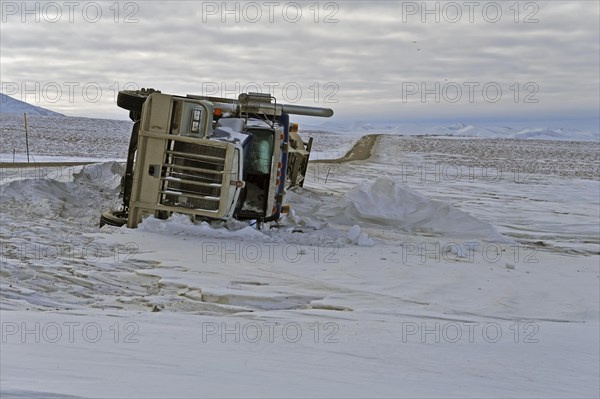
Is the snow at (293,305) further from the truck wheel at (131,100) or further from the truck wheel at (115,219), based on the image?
the truck wheel at (131,100)

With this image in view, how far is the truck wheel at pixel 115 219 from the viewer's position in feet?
35.5

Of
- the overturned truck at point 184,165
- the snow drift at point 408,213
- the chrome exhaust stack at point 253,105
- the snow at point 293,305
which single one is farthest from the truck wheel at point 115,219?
the snow drift at point 408,213

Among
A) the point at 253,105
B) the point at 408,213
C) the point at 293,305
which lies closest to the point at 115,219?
the point at 253,105

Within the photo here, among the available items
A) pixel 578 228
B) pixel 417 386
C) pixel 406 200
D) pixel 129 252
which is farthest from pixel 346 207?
pixel 417 386

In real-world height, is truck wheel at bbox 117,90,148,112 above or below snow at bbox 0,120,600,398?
above

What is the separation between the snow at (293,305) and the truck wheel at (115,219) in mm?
253

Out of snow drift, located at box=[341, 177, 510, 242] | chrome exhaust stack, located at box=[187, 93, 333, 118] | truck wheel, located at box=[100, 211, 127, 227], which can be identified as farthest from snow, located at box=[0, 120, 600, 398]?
chrome exhaust stack, located at box=[187, 93, 333, 118]

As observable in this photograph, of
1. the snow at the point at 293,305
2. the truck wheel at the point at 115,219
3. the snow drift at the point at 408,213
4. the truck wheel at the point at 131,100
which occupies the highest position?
the truck wheel at the point at 131,100

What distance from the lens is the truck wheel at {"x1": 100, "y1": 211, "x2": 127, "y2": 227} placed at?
10.8 meters

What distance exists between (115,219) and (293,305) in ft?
15.0

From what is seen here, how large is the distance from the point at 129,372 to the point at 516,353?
3146 millimetres

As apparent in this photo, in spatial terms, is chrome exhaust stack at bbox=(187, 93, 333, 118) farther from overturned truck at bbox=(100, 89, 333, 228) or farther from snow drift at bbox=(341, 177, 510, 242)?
snow drift at bbox=(341, 177, 510, 242)

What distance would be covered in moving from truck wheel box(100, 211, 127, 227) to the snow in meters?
0.25

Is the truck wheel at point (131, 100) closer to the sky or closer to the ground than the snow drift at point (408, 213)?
closer to the sky
